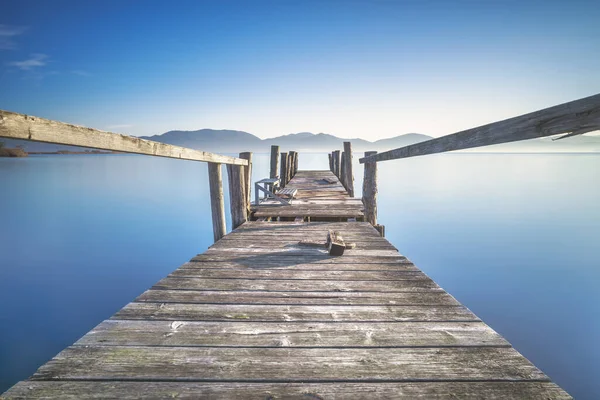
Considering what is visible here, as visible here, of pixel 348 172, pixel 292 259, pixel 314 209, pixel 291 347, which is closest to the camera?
pixel 291 347

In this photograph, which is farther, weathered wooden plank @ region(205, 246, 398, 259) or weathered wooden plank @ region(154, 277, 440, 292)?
weathered wooden plank @ region(205, 246, 398, 259)

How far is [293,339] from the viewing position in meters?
1.72

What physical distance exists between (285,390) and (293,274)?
4.65 feet

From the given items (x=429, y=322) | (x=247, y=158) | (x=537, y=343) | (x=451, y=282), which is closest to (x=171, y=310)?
(x=429, y=322)

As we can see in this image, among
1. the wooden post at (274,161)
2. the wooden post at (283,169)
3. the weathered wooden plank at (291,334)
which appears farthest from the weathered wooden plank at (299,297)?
the wooden post at (283,169)

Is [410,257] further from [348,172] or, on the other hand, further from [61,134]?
[61,134]

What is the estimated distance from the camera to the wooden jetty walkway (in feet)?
4.43

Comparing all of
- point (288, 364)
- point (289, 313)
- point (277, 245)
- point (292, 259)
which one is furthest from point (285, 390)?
point (277, 245)

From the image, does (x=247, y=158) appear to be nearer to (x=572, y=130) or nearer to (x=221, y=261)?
(x=221, y=261)

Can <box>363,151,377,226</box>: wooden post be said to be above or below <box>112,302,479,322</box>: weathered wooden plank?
above

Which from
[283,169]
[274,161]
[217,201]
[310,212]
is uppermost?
[274,161]

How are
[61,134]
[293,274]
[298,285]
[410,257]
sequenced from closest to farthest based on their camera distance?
[61,134], [298,285], [293,274], [410,257]

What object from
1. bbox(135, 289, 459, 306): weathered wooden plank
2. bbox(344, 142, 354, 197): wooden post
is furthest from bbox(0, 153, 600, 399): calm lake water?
bbox(135, 289, 459, 306): weathered wooden plank

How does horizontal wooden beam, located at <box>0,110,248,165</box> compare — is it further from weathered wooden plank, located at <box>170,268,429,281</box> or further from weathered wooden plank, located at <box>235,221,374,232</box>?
weathered wooden plank, located at <box>235,221,374,232</box>
